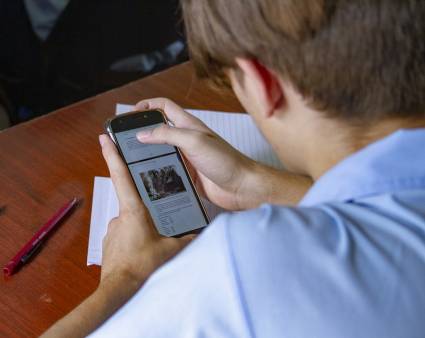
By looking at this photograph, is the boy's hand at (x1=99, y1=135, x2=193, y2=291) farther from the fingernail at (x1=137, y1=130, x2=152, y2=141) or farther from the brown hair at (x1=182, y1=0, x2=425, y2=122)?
the brown hair at (x1=182, y1=0, x2=425, y2=122)

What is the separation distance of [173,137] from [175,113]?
0.30 ft

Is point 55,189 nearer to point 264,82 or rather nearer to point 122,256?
point 122,256

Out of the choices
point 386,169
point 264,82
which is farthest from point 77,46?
point 386,169

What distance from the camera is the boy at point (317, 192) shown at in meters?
0.45

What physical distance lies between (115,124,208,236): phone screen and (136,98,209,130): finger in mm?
59

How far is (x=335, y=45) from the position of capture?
50 centimetres

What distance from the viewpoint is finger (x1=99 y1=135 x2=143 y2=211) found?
0.79 meters

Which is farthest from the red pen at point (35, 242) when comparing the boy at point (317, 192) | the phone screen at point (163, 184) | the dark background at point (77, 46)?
the dark background at point (77, 46)

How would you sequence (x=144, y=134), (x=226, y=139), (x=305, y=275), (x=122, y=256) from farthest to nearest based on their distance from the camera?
(x=226, y=139)
(x=144, y=134)
(x=122, y=256)
(x=305, y=275)

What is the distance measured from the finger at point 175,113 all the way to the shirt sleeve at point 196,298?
0.42 metres

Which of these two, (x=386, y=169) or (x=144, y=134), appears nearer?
(x=386, y=169)

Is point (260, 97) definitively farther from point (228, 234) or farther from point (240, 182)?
point (240, 182)

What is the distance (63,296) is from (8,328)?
73 mm

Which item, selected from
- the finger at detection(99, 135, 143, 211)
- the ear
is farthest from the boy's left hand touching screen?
the ear
